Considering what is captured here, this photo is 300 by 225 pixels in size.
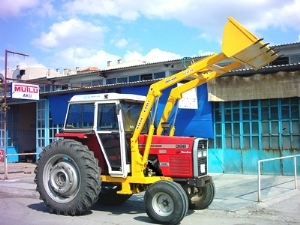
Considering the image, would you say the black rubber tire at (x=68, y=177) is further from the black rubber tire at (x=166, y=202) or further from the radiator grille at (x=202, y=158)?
the radiator grille at (x=202, y=158)

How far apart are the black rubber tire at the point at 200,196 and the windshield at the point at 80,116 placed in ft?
8.72

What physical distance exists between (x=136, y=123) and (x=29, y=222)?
2.96 m

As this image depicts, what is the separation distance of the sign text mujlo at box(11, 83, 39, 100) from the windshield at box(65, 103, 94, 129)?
643 centimetres

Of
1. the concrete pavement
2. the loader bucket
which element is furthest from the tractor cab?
the loader bucket

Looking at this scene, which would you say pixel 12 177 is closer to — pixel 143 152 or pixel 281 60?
pixel 143 152

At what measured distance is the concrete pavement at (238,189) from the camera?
898cm

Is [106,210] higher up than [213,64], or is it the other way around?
[213,64]

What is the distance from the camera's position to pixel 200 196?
8.47 metres

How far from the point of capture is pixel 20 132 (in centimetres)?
2370

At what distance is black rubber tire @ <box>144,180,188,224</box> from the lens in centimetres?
704

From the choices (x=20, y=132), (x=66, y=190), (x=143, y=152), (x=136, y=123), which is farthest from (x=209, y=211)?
(x=20, y=132)

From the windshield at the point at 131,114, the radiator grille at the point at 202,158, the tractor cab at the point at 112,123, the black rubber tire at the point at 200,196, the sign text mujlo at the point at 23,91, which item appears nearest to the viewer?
the radiator grille at the point at 202,158

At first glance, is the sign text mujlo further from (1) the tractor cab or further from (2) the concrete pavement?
(1) the tractor cab

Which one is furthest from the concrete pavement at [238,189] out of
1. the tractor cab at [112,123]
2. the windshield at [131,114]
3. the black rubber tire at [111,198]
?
the windshield at [131,114]
